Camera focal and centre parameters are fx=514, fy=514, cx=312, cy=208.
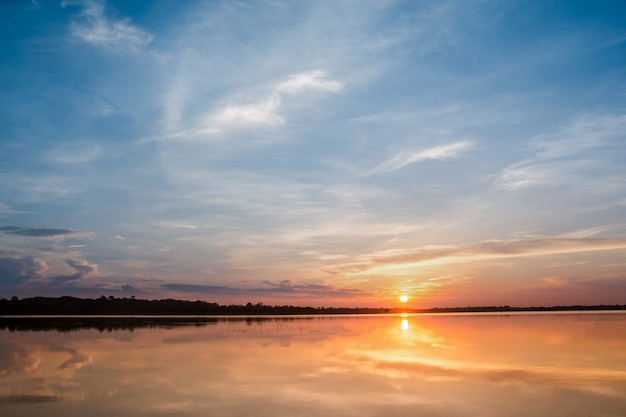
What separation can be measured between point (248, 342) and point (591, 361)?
20359 millimetres

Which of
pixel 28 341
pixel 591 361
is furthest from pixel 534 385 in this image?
pixel 28 341

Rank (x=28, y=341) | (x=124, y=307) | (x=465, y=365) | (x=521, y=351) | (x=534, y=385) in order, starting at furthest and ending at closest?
(x=124, y=307) < (x=28, y=341) < (x=521, y=351) < (x=465, y=365) < (x=534, y=385)

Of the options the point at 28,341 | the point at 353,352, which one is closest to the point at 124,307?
the point at 28,341

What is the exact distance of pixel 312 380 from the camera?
62.3ft

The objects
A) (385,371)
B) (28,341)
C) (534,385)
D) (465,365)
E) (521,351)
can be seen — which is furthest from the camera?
(28,341)

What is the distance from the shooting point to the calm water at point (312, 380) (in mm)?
14539

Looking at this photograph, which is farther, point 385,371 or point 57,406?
point 385,371

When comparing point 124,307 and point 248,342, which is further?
point 124,307

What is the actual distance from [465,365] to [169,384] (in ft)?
41.8

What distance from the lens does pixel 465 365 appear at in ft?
74.9

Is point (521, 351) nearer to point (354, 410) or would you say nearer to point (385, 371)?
point (385, 371)

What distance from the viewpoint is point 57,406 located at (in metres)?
14.7

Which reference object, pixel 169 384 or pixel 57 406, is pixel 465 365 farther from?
pixel 57 406

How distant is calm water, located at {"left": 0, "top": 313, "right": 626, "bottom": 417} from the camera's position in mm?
14539
